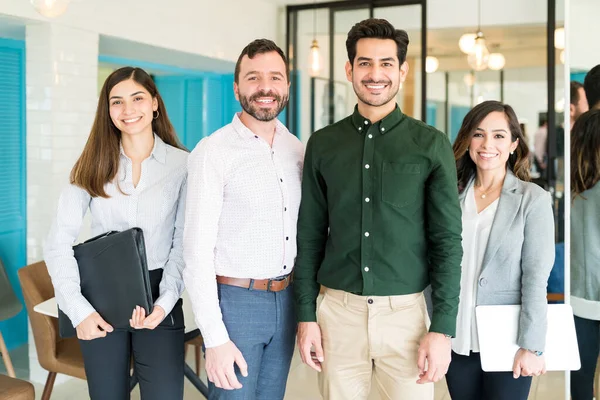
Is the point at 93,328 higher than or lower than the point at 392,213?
lower

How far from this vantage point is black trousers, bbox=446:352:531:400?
224 cm

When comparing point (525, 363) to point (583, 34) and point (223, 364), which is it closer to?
point (223, 364)

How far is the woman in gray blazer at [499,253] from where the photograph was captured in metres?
2.21

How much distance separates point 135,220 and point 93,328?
0.43 m

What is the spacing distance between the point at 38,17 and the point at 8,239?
1.71m

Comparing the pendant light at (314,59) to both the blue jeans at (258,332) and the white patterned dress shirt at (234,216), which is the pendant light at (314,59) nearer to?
the white patterned dress shirt at (234,216)

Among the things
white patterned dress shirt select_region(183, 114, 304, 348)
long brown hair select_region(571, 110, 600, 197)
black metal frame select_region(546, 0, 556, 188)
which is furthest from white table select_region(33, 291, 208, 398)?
black metal frame select_region(546, 0, 556, 188)

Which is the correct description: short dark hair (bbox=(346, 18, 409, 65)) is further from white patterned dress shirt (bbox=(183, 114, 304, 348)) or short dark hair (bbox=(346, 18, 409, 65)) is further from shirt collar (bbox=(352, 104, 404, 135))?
white patterned dress shirt (bbox=(183, 114, 304, 348))

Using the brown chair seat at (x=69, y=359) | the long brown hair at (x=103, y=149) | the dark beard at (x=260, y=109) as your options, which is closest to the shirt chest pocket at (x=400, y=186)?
the dark beard at (x=260, y=109)

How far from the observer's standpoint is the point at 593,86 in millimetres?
3162

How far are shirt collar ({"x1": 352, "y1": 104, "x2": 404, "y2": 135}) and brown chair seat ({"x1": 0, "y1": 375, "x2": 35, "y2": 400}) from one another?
6.00ft

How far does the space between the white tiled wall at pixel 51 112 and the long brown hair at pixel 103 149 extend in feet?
6.54

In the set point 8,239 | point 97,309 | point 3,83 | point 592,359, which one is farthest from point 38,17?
point 592,359

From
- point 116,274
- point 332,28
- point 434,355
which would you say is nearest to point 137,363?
point 116,274
